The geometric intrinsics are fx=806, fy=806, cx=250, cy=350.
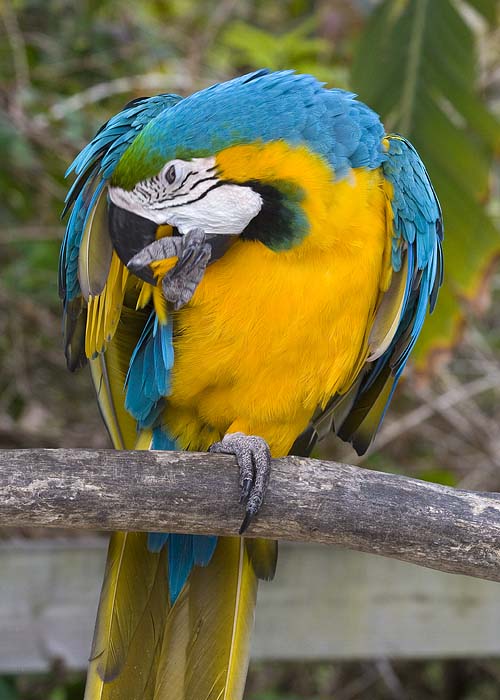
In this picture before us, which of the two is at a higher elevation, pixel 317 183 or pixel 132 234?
pixel 317 183

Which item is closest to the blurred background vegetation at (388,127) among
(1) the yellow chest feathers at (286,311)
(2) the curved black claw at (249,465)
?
(1) the yellow chest feathers at (286,311)

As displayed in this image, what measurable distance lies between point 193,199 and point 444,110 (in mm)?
852

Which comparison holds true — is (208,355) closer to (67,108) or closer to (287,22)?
(67,108)

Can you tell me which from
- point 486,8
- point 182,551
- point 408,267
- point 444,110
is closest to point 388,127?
point 444,110

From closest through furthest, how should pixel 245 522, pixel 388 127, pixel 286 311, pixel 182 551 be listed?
pixel 245 522 → pixel 286 311 → pixel 182 551 → pixel 388 127

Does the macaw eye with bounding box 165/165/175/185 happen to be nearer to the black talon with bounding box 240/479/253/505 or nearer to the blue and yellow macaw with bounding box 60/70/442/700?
the blue and yellow macaw with bounding box 60/70/442/700

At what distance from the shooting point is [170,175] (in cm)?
95

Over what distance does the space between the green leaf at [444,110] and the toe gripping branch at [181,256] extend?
0.60 meters

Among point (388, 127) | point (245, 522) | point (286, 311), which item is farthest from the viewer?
point (388, 127)

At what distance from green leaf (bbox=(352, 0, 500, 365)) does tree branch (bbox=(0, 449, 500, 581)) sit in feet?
1.80

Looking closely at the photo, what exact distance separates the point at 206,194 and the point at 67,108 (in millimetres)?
985

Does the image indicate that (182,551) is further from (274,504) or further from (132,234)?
(132,234)

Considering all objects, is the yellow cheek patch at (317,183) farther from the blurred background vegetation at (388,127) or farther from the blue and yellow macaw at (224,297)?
the blurred background vegetation at (388,127)

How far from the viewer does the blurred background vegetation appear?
1539 millimetres
